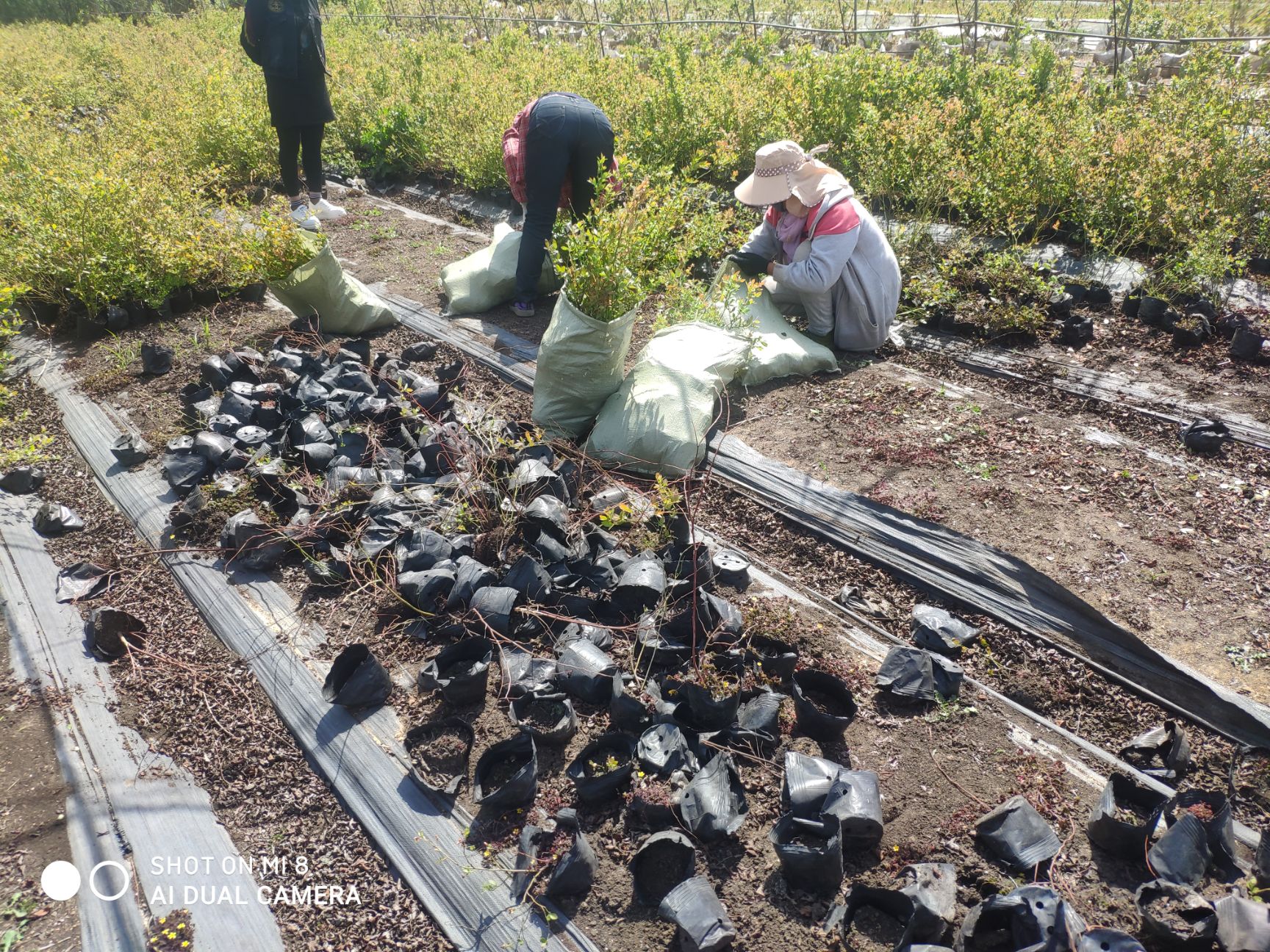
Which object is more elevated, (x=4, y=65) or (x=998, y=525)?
(x=4, y=65)

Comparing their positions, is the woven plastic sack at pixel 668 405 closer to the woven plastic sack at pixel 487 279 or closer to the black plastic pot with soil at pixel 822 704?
the black plastic pot with soil at pixel 822 704

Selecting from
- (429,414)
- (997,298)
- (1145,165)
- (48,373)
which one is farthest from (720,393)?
(48,373)

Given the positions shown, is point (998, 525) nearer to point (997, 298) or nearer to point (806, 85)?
point (997, 298)

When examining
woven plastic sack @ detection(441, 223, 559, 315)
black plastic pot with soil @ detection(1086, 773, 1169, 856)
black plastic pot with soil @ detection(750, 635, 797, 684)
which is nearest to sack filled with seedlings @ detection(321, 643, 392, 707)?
black plastic pot with soil @ detection(750, 635, 797, 684)

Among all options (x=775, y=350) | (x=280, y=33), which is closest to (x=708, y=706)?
(x=775, y=350)

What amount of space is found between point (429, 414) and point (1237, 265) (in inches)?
172

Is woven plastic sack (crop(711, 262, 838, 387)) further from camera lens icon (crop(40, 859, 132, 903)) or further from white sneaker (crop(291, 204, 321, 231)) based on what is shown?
white sneaker (crop(291, 204, 321, 231))

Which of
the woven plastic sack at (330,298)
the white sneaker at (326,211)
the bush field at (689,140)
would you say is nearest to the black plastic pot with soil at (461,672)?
the woven plastic sack at (330,298)

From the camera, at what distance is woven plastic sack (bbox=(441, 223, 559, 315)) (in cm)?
462

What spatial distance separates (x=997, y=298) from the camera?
4.25m

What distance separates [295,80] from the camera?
5504mm

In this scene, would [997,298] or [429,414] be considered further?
[997,298]

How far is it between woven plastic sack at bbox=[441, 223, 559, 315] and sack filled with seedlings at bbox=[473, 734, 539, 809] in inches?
123

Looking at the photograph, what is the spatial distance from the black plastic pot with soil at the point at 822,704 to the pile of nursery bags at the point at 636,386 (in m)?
1.12
